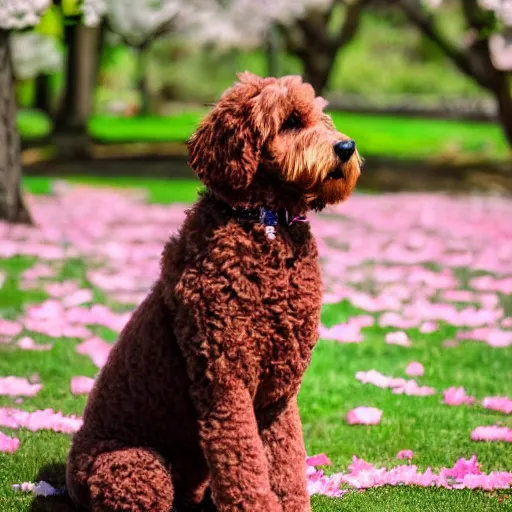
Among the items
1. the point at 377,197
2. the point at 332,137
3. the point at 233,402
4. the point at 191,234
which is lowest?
the point at 377,197

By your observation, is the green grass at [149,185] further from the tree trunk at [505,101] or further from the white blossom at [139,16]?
the tree trunk at [505,101]

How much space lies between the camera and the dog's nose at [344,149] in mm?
3314

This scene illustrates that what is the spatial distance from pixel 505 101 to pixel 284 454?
14.5 meters

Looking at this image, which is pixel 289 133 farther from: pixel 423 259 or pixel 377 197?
pixel 377 197

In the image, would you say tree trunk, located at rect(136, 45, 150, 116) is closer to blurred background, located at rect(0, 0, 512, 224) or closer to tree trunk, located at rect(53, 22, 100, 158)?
blurred background, located at rect(0, 0, 512, 224)

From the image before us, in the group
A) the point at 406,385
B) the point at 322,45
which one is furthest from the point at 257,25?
the point at 406,385

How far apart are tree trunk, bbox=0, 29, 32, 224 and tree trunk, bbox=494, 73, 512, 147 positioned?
948 centimetres

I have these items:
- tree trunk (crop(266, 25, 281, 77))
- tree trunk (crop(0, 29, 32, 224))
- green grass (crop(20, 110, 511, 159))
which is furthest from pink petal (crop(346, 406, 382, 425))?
tree trunk (crop(266, 25, 281, 77))

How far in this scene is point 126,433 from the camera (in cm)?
367

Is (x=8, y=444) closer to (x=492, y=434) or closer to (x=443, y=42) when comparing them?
(x=492, y=434)

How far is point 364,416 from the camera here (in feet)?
17.8

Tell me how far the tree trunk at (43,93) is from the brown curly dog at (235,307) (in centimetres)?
2666

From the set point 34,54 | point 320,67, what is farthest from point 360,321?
point 34,54

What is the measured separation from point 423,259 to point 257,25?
13.5 metres
